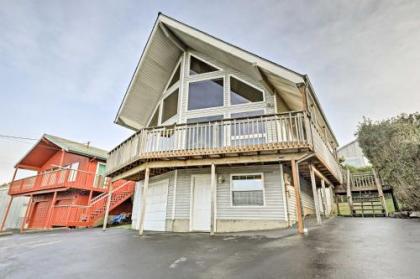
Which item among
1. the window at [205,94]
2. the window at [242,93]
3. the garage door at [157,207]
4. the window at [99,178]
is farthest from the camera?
the window at [99,178]

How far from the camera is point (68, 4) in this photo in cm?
1114

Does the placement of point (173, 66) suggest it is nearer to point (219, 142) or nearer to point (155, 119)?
point (155, 119)

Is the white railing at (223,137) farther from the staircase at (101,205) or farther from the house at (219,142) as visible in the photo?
the staircase at (101,205)

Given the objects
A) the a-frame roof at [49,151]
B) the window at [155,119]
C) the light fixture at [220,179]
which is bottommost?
the light fixture at [220,179]

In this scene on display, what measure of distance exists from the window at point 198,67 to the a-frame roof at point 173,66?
53 cm

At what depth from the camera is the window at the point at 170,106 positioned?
1183 cm

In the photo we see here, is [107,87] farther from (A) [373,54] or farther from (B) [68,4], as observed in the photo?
(A) [373,54]

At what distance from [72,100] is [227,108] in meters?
14.2

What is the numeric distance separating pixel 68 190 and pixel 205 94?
40.2 feet

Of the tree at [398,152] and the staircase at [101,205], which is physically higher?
the tree at [398,152]

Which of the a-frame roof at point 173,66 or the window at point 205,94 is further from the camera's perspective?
the window at point 205,94

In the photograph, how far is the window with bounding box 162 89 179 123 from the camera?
11.8 m

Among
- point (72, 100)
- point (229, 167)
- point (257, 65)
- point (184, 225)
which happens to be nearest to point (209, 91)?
point (257, 65)

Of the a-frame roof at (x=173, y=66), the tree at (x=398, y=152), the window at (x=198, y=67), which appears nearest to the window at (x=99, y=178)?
the a-frame roof at (x=173, y=66)
